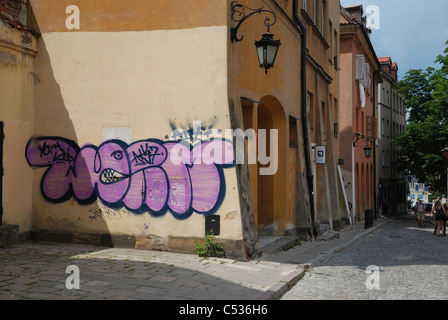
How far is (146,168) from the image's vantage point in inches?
378

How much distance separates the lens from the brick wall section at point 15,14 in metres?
9.56

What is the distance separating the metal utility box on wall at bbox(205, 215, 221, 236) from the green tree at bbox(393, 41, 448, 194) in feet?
89.6

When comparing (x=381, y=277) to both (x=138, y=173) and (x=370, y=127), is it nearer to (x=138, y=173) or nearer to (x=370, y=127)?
(x=138, y=173)

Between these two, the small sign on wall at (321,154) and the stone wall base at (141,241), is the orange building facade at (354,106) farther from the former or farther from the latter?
the stone wall base at (141,241)

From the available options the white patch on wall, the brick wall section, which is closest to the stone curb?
the white patch on wall

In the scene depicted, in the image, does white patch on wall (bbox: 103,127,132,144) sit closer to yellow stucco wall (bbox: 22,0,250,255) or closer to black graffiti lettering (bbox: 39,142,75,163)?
yellow stucco wall (bbox: 22,0,250,255)

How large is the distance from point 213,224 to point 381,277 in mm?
3067

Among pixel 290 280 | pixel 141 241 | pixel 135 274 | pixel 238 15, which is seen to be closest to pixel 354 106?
pixel 238 15

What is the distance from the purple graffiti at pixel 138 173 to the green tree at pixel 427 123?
2715 cm

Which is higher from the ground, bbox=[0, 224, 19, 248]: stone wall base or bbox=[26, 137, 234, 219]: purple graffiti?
bbox=[26, 137, 234, 219]: purple graffiti

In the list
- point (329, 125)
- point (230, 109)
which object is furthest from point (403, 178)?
point (230, 109)

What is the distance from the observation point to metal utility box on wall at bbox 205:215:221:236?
9.09 meters

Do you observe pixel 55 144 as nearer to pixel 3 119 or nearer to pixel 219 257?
pixel 3 119

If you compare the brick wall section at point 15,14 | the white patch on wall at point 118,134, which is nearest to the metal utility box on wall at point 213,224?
the white patch on wall at point 118,134
